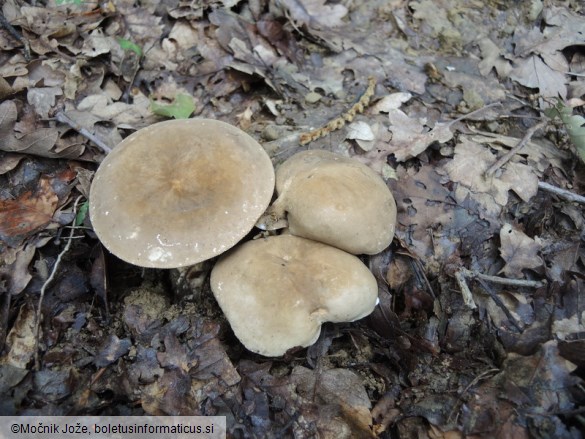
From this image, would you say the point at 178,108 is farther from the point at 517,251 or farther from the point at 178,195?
the point at 517,251

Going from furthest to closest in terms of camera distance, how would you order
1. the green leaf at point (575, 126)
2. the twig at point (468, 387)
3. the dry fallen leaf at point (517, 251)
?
the green leaf at point (575, 126), the dry fallen leaf at point (517, 251), the twig at point (468, 387)

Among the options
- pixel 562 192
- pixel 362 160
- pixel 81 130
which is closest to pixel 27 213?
pixel 81 130

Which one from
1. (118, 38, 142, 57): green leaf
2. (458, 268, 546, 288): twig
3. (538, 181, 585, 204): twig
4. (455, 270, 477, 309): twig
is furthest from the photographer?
(118, 38, 142, 57): green leaf

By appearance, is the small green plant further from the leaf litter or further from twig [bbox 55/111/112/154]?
twig [bbox 55/111/112/154]

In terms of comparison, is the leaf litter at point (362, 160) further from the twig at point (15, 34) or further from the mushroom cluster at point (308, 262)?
the mushroom cluster at point (308, 262)

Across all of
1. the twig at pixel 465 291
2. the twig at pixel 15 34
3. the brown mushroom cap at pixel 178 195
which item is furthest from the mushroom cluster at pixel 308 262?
the twig at pixel 15 34

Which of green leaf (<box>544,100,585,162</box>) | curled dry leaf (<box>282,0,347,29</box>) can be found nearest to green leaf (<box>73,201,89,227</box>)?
curled dry leaf (<box>282,0,347,29</box>)
